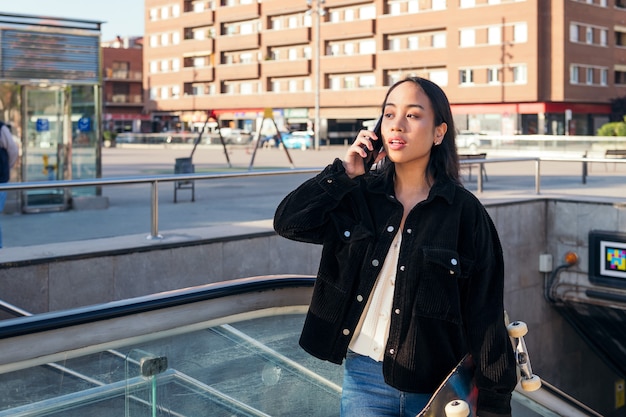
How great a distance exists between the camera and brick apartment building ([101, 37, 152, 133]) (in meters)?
Answer: 95.4

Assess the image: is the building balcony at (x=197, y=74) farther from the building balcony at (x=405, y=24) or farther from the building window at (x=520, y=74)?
the building window at (x=520, y=74)

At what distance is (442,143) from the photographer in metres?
2.99

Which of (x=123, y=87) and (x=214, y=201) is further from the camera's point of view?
(x=123, y=87)

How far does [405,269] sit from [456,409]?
1.48 feet

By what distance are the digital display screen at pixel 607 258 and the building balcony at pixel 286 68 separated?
59.2 meters

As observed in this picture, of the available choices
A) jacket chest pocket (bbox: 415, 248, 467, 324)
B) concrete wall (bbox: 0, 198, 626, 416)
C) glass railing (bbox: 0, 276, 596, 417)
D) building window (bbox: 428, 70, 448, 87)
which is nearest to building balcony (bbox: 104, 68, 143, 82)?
building window (bbox: 428, 70, 448, 87)

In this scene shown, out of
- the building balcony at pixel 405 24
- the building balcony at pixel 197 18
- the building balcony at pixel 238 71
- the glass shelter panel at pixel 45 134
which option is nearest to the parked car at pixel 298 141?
the building balcony at pixel 405 24

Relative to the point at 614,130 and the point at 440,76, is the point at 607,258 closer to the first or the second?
the point at 614,130

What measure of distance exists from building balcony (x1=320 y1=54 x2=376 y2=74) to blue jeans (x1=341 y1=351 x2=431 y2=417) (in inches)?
2500

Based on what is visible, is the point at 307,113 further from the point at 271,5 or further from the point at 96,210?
the point at 96,210

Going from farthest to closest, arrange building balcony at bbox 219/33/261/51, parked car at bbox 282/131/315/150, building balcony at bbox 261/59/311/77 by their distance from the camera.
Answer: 1. building balcony at bbox 219/33/261/51
2. building balcony at bbox 261/59/311/77
3. parked car at bbox 282/131/315/150

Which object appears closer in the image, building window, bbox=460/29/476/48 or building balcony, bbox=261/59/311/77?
building window, bbox=460/29/476/48

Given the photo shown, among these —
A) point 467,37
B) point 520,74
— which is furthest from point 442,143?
point 467,37

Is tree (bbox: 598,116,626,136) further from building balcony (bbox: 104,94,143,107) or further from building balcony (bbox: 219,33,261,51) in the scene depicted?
building balcony (bbox: 104,94,143,107)
